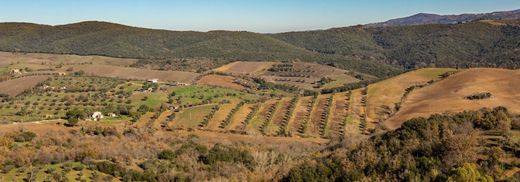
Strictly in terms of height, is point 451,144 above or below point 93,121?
above

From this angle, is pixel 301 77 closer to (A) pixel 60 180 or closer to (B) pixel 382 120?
(B) pixel 382 120

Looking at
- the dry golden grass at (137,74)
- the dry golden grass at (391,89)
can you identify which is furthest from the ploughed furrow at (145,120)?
the dry golden grass at (137,74)

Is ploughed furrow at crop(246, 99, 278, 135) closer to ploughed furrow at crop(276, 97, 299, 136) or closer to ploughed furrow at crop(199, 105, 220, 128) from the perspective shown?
ploughed furrow at crop(276, 97, 299, 136)

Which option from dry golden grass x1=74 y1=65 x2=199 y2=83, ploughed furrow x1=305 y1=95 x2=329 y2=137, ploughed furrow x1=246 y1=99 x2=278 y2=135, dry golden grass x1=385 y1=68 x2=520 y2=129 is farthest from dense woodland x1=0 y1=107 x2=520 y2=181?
dry golden grass x1=74 y1=65 x2=199 y2=83

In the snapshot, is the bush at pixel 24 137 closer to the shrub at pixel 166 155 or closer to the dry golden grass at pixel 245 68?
the shrub at pixel 166 155

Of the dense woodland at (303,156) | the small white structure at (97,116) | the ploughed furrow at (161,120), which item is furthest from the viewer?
the small white structure at (97,116)

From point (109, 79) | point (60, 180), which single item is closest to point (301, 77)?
point (109, 79)
